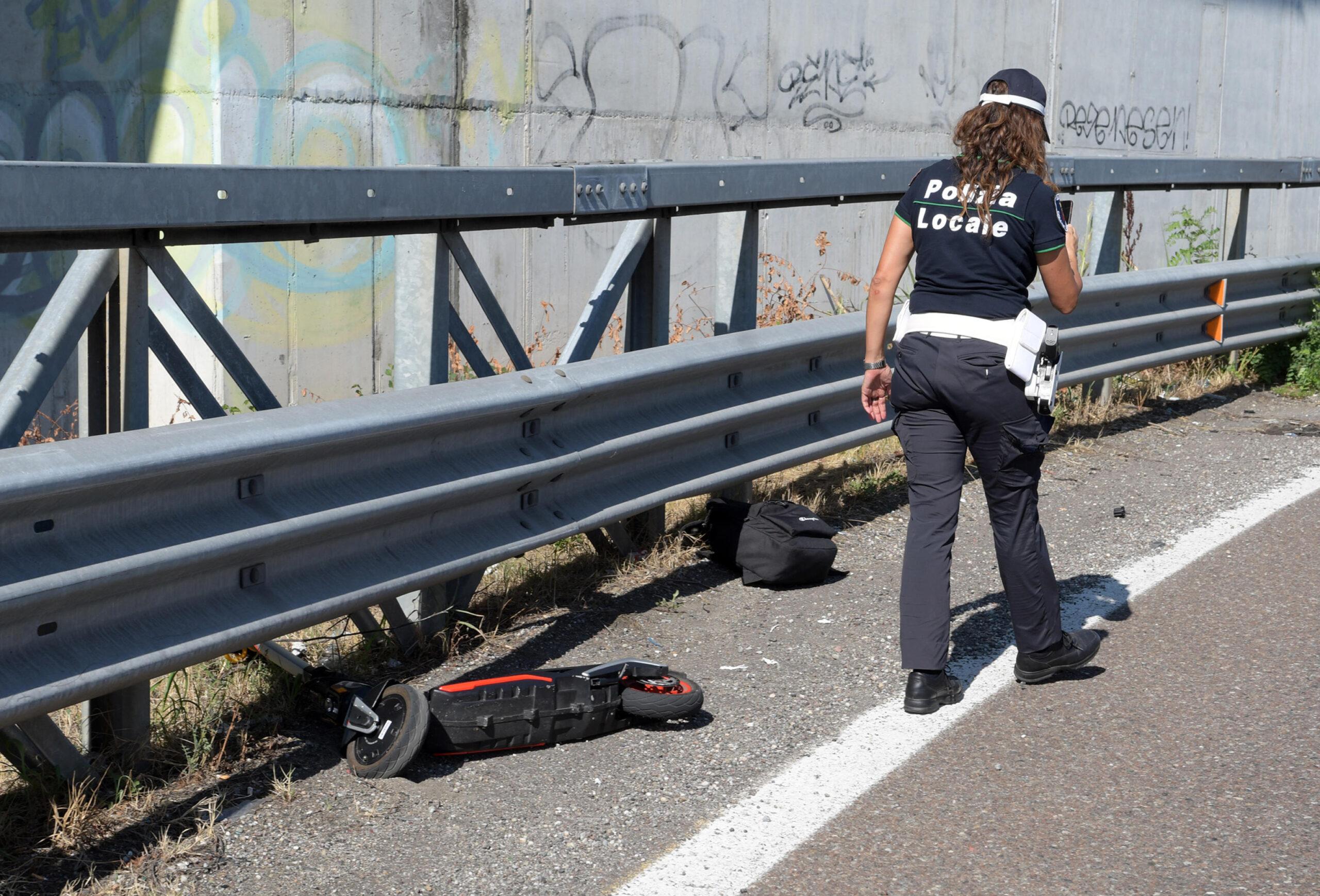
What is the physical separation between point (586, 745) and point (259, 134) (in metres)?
5.40

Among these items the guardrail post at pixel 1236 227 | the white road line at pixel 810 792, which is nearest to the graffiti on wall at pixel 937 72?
the guardrail post at pixel 1236 227

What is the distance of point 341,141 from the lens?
883 cm

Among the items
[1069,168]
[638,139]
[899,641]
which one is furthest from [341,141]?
[899,641]

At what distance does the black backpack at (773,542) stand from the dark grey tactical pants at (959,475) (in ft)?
2.96

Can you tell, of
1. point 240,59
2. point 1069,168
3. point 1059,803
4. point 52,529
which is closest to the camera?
point 52,529

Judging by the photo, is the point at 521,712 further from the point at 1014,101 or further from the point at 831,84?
the point at 831,84

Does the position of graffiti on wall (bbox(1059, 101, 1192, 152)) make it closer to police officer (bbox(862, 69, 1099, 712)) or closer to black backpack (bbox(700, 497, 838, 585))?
black backpack (bbox(700, 497, 838, 585))

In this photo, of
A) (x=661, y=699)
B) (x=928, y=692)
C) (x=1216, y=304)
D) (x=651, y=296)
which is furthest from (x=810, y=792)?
(x=1216, y=304)

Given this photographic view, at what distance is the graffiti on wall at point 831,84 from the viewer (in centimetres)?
1203

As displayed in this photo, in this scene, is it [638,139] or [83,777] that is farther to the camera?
[638,139]

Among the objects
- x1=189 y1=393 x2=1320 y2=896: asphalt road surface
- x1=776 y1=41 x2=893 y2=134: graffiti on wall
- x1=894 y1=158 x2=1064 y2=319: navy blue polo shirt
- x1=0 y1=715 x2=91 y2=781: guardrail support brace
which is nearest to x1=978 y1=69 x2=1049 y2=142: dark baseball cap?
x1=894 y1=158 x2=1064 y2=319: navy blue polo shirt

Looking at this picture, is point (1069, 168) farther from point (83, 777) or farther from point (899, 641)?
point (83, 777)

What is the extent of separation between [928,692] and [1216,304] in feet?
18.5

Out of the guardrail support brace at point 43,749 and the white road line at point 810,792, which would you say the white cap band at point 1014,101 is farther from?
the guardrail support brace at point 43,749
